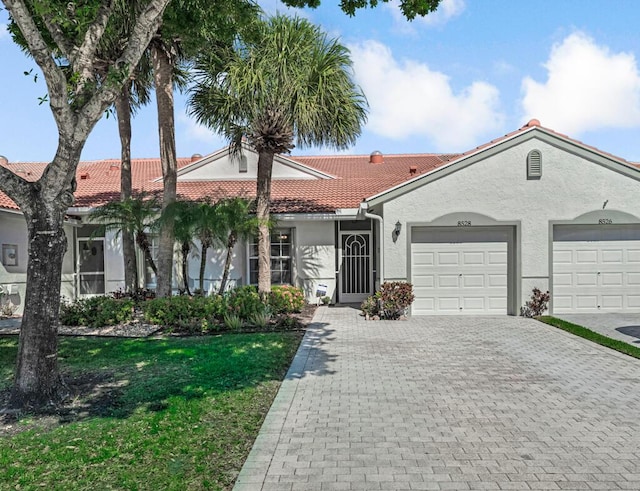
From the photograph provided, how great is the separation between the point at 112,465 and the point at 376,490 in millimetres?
2321

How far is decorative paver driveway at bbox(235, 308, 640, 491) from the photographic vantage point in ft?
13.3

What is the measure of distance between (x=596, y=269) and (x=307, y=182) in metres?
10.3

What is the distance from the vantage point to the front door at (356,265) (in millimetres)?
16172

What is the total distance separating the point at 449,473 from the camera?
4.07 metres

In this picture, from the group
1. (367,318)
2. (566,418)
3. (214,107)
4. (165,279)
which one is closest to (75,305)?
(165,279)

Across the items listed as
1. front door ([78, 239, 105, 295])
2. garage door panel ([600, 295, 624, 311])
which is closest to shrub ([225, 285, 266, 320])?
front door ([78, 239, 105, 295])

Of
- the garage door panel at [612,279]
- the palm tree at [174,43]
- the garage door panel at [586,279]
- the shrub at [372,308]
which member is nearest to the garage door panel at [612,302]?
the garage door panel at [612,279]

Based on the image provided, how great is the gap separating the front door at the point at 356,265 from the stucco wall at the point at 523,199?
3.02m

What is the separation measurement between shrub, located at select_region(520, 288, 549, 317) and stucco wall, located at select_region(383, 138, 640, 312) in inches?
6.9

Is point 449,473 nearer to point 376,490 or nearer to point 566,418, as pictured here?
point 376,490

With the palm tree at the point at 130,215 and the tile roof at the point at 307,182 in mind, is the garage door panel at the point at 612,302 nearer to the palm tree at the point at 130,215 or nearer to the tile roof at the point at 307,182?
the tile roof at the point at 307,182

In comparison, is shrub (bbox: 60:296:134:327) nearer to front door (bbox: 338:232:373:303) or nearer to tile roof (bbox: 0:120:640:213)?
tile roof (bbox: 0:120:640:213)

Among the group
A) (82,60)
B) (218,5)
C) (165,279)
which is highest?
(218,5)

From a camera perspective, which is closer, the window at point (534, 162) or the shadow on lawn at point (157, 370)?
the shadow on lawn at point (157, 370)
